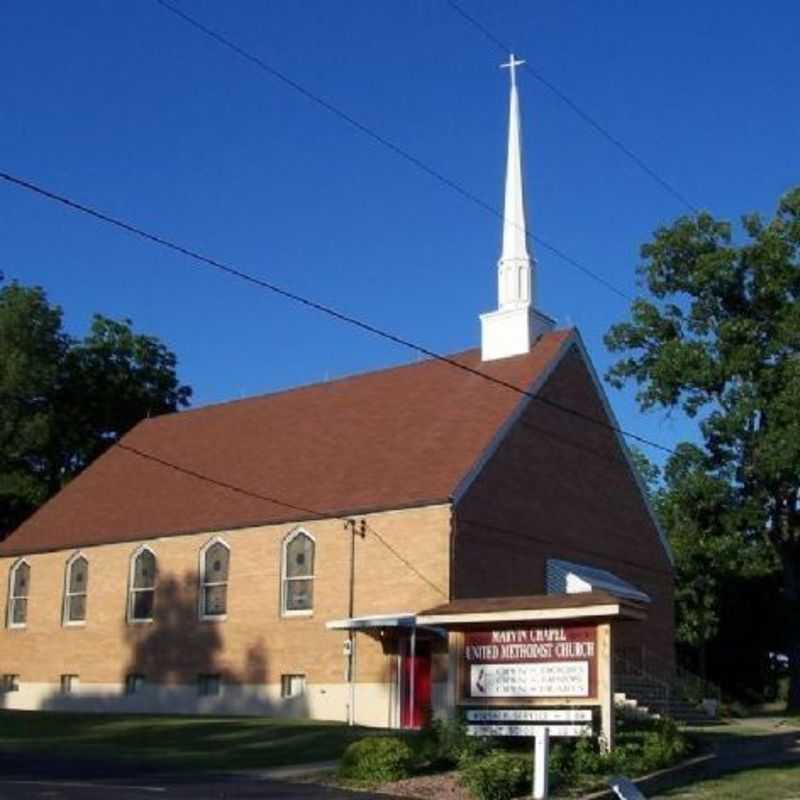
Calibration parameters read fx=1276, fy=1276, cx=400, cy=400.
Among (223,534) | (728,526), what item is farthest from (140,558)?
(728,526)

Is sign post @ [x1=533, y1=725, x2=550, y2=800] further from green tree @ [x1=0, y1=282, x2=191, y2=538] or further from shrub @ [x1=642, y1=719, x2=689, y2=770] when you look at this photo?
green tree @ [x1=0, y1=282, x2=191, y2=538]

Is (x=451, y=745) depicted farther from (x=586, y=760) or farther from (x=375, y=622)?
(x=375, y=622)

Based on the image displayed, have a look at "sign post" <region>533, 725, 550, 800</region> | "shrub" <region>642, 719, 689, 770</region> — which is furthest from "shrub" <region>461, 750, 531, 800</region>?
"shrub" <region>642, 719, 689, 770</region>

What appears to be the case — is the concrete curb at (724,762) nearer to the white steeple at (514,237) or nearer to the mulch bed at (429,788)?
the mulch bed at (429,788)

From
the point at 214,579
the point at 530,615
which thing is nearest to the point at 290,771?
the point at 530,615

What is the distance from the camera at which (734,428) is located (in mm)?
43625

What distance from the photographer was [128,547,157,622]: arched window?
4069 cm

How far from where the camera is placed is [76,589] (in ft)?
143

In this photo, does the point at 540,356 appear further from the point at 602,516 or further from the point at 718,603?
the point at 718,603

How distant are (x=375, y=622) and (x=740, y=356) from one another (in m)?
18.4

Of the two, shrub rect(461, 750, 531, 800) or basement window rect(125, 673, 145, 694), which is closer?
shrub rect(461, 750, 531, 800)

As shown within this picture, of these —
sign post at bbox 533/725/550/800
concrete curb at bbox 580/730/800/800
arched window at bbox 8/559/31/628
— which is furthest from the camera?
arched window at bbox 8/559/31/628

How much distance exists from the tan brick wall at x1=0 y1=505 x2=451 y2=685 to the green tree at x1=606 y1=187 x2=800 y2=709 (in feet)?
49.2

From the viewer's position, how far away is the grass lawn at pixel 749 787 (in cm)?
1880
